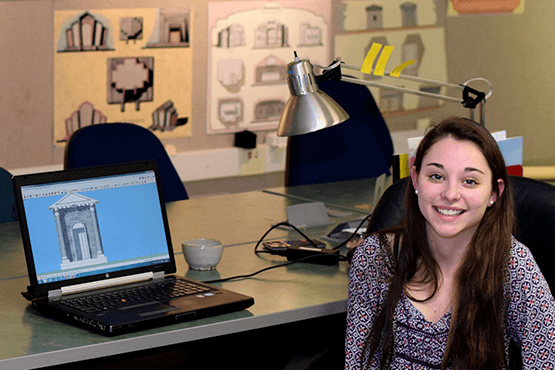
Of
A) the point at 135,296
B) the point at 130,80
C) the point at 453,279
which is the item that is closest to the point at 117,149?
the point at 130,80

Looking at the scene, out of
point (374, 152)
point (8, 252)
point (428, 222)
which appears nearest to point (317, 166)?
point (374, 152)

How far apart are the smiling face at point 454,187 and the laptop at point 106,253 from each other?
46 cm

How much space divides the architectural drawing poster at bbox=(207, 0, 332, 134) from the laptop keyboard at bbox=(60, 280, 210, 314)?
2.28 meters

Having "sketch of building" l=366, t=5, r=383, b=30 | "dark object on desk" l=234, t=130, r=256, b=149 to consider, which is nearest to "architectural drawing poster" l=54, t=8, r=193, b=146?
"dark object on desk" l=234, t=130, r=256, b=149

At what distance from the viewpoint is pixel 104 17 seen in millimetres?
3775

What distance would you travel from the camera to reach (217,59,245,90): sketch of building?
4180mm

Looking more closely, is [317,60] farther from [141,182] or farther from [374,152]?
[141,182]

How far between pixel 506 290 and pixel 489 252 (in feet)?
0.27

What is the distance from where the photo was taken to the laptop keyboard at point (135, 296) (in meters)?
1.81

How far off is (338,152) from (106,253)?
6.10 ft

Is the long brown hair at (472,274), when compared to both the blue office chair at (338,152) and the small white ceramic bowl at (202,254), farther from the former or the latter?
the blue office chair at (338,152)

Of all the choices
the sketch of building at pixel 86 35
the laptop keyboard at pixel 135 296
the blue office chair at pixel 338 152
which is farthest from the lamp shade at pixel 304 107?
the sketch of building at pixel 86 35

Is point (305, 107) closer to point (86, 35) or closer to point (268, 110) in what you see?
point (86, 35)

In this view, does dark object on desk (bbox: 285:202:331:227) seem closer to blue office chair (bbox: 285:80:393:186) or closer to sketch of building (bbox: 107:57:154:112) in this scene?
blue office chair (bbox: 285:80:393:186)
